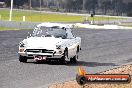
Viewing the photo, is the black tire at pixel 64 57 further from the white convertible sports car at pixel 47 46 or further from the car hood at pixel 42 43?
the car hood at pixel 42 43

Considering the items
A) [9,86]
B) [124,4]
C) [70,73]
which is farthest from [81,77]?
[124,4]

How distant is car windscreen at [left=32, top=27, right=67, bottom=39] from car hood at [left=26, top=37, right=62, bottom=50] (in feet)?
1.73

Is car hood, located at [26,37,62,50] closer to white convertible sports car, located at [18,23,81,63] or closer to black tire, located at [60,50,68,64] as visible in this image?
white convertible sports car, located at [18,23,81,63]

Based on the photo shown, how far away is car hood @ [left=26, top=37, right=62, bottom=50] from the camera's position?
15172mm

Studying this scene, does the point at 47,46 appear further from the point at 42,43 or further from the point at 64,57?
the point at 64,57

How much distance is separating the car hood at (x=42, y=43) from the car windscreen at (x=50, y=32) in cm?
53

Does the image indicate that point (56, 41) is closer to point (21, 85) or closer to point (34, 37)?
point (34, 37)

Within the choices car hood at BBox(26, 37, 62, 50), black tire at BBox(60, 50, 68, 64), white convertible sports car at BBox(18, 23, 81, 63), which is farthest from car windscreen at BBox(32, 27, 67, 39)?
black tire at BBox(60, 50, 68, 64)

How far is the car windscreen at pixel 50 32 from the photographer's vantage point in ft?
52.6

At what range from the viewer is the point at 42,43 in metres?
15.2

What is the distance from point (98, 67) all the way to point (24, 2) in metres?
138

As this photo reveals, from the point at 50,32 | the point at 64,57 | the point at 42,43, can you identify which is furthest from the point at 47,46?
the point at 50,32

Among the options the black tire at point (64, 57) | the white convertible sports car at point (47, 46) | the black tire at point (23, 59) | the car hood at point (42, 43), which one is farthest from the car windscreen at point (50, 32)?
the black tire at point (23, 59)

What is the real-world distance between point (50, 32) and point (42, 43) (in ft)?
3.51
